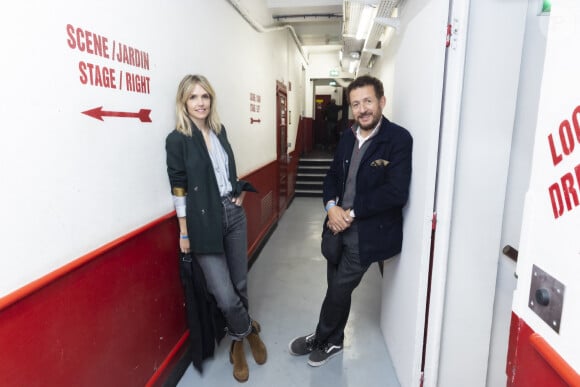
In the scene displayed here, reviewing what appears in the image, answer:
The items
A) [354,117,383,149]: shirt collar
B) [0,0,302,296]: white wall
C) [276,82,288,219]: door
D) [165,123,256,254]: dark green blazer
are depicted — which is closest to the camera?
[0,0,302,296]: white wall

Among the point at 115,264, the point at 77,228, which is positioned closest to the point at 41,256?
the point at 77,228

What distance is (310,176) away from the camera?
758 centimetres

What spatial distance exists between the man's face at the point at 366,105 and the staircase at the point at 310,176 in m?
5.34

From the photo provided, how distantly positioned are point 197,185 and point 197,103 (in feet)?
1.51

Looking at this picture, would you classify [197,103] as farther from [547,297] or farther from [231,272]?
[547,297]

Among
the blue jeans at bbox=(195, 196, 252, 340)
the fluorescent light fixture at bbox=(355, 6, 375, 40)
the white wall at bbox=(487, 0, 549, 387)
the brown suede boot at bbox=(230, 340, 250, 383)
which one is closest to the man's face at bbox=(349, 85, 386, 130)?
the white wall at bbox=(487, 0, 549, 387)

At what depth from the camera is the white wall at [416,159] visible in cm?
151

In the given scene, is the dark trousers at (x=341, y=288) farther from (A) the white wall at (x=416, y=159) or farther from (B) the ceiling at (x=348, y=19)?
(B) the ceiling at (x=348, y=19)

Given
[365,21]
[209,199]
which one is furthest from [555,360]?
[365,21]

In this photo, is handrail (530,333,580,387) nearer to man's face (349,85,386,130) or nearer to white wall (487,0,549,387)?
white wall (487,0,549,387)

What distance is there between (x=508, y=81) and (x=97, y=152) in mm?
1708

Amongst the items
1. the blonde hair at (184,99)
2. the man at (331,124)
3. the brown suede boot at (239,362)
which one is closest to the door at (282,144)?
the brown suede boot at (239,362)

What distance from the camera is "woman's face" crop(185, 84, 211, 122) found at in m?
1.85

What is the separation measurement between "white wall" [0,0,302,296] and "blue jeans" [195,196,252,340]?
0.37 meters
